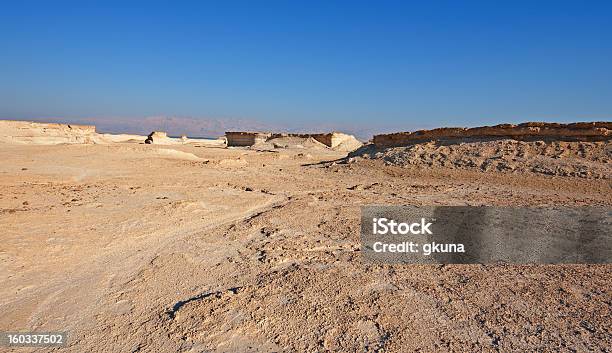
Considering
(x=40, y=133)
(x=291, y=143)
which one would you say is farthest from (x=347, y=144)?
(x=40, y=133)

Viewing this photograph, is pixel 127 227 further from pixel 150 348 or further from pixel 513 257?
pixel 513 257

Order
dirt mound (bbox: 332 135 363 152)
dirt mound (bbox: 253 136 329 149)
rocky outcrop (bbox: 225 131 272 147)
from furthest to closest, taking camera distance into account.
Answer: rocky outcrop (bbox: 225 131 272 147) → dirt mound (bbox: 332 135 363 152) → dirt mound (bbox: 253 136 329 149)

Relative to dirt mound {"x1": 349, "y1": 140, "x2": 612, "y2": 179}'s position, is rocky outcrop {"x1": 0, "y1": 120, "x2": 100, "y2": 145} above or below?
above

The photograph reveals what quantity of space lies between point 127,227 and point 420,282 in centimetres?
436

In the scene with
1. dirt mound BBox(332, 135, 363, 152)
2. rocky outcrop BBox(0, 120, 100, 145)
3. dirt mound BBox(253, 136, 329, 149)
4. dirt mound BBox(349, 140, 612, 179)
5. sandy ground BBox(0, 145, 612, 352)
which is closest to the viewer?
sandy ground BBox(0, 145, 612, 352)

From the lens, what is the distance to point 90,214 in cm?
629

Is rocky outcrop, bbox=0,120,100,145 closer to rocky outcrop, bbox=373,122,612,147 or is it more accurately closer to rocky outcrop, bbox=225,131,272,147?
rocky outcrop, bbox=225,131,272,147

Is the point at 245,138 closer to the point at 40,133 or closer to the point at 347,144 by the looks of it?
the point at 347,144

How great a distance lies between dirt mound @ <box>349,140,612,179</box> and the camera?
967 centimetres

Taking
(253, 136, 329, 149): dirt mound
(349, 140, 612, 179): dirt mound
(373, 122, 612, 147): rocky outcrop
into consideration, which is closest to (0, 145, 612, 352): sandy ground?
(349, 140, 612, 179): dirt mound

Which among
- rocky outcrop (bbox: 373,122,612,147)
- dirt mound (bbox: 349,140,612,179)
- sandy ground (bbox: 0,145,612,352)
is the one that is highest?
rocky outcrop (bbox: 373,122,612,147)

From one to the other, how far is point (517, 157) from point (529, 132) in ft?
4.69

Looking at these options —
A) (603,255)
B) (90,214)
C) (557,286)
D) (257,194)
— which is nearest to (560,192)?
(603,255)

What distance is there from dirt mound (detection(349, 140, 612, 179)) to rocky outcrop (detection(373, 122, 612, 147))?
33 centimetres
